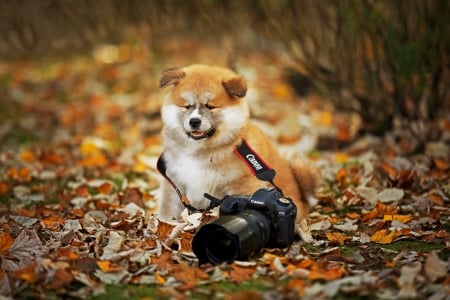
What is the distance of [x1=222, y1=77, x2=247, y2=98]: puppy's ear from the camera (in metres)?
4.74

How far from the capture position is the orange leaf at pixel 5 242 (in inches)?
160

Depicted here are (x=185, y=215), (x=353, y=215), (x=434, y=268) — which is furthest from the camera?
(x=353, y=215)

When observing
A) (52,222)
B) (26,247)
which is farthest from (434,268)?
(52,222)

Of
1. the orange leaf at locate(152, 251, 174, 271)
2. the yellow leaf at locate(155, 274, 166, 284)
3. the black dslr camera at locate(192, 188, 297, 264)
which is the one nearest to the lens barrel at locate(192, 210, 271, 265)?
the black dslr camera at locate(192, 188, 297, 264)

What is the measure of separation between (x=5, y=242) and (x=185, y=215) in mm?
1067

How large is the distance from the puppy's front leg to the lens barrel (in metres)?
0.93

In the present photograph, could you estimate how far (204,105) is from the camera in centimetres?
475

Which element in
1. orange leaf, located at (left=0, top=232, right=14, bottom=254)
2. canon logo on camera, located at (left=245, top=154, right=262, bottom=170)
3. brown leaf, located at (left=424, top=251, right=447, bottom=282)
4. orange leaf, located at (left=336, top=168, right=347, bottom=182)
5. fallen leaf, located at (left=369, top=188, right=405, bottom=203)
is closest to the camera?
brown leaf, located at (left=424, top=251, right=447, bottom=282)

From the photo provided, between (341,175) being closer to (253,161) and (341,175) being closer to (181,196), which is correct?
(253,161)

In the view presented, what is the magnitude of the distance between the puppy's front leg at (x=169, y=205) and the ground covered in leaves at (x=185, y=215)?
17 centimetres

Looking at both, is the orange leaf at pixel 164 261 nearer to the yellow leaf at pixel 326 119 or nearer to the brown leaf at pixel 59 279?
the brown leaf at pixel 59 279

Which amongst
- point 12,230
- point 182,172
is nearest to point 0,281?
point 12,230

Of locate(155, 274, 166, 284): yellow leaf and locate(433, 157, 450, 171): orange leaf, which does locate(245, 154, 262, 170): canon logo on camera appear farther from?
locate(433, 157, 450, 171): orange leaf

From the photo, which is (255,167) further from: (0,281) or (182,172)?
(0,281)
